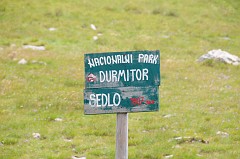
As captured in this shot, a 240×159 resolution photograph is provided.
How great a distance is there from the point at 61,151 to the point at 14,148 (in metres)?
1.54

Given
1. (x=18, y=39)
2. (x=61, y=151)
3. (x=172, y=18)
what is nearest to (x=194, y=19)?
(x=172, y=18)

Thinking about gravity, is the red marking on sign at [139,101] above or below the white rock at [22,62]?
below

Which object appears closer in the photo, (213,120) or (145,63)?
(145,63)

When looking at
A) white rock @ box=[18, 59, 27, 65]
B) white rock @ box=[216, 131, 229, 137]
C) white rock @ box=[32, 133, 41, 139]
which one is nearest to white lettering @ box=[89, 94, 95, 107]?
white rock @ box=[32, 133, 41, 139]

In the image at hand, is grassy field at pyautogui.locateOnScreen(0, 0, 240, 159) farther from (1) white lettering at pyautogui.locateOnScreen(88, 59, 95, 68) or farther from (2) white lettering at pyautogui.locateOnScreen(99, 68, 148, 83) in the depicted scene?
(1) white lettering at pyautogui.locateOnScreen(88, 59, 95, 68)

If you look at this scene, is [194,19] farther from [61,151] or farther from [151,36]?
[61,151]

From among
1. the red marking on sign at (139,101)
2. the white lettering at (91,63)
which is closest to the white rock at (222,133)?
the red marking on sign at (139,101)

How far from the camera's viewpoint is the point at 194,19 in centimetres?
4300

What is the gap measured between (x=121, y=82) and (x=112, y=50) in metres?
20.9

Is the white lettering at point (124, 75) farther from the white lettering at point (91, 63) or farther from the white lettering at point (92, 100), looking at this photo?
the white lettering at point (92, 100)

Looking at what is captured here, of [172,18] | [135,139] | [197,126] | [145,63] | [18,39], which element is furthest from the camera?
[172,18]

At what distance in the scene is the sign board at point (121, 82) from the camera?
481 inches

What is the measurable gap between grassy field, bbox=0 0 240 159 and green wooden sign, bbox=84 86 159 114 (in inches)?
144

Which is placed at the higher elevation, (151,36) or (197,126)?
(151,36)
